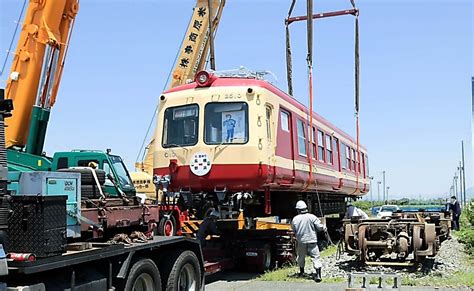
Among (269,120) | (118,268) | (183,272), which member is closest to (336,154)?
(269,120)

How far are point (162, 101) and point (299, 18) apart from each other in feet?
17.1

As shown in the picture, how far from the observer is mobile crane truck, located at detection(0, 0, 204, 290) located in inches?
214

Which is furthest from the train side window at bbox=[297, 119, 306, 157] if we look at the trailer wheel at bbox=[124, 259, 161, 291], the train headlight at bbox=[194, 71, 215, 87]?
the trailer wheel at bbox=[124, 259, 161, 291]

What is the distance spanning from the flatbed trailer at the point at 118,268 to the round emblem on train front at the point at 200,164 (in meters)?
2.89

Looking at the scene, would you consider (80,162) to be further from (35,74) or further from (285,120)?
(285,120)

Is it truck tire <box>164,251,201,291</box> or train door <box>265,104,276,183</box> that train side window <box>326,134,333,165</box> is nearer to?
train door <box>265,104,276,183</box>

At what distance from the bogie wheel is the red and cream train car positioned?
79 centimetres

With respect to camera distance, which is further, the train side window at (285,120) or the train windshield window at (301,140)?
the train windshield window at (301,140)

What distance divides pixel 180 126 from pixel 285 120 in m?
2.25

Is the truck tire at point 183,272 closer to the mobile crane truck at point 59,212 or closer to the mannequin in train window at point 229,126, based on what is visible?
the mobile crane truck at point 59,212

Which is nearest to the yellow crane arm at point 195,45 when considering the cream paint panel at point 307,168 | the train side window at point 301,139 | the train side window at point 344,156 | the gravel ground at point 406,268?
the train side window at point 344,156

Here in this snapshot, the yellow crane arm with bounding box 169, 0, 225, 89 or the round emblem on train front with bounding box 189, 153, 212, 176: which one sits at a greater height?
the yellow crane arm with bounding box 169, 0, 225, 89

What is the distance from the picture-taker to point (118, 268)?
6.86 m

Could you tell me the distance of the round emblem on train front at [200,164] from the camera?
11727 mm
